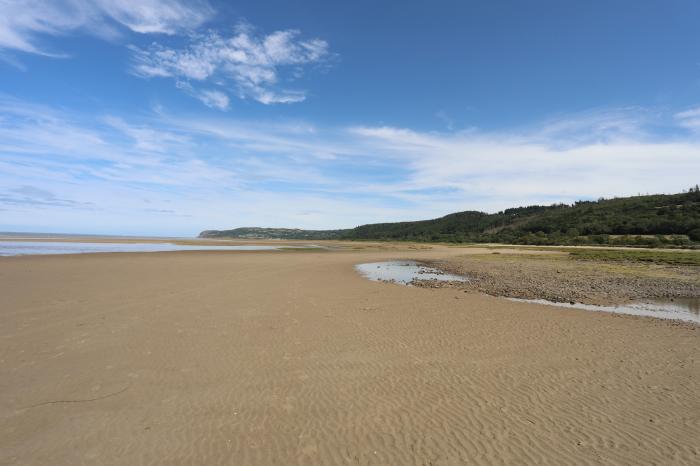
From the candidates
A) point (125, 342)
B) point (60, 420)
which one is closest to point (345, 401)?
point (60, 420)

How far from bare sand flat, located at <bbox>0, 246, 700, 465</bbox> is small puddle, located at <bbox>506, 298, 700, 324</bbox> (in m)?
1.71

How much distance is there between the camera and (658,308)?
51.2 feet

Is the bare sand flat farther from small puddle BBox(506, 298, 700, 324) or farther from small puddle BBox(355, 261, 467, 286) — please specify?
small puddle BBox(355, 261, 467, 286)

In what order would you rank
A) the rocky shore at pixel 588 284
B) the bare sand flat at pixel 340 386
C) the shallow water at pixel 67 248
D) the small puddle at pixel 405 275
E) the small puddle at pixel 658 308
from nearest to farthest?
the bare sand flat at pixel 340 386
the small puddle at pixel 658 308
the rocky shore at pixel 588 284
the small puddle at pixel 405 275
the shallow water at pixel 67 248

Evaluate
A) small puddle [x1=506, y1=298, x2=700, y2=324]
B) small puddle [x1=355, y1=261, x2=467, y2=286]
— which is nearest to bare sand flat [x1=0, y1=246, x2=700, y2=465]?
small puddle [x1=506, y1=298, x2=700, y2=324]

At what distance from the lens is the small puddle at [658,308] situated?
14.1m

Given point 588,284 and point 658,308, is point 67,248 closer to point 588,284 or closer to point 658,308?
point 588,284

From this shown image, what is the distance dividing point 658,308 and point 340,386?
16537mm

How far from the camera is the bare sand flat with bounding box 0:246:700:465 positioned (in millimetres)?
5098

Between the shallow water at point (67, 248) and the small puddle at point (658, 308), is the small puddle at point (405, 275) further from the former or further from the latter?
the shallow water at point (67, 248)

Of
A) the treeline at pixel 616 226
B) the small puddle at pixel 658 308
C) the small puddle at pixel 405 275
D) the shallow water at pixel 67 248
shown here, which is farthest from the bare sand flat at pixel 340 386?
the treeline at pixel 616 226

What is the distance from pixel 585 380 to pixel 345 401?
542 centimetres

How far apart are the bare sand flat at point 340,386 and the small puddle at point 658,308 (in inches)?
67.4

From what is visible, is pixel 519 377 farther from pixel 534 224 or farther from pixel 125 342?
pixel 534 224
